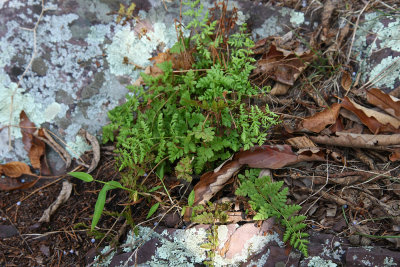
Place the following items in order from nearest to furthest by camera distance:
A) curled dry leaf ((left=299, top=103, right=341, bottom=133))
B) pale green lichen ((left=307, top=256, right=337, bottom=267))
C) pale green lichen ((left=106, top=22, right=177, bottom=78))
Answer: pale green lichen ((left=307, top=256, right=337, bottom=267))
curled dry leaf ((left=299, top=103, right=341, bottom=133))
pale green lichen ((left=106, top=22, right=177, bottom=78))

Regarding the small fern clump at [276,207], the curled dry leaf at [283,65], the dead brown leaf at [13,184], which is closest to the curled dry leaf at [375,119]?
the curled dry leaf at [283,65]

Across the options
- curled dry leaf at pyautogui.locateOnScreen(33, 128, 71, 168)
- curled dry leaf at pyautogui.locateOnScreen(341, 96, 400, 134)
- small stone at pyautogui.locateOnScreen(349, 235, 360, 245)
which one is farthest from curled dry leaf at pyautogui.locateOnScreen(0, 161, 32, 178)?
curled dry leaf at pyautogui.locateOnScreen(341, 96, 400, 134)

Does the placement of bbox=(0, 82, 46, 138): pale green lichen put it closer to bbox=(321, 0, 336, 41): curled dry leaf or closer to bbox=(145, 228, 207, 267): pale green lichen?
bbox=(145, 228, 207, 267): pale green lichen

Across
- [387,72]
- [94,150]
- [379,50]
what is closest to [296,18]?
[379,50]

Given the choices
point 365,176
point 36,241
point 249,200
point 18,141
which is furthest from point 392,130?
point 18,141

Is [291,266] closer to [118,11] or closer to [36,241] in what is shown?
[36,241]

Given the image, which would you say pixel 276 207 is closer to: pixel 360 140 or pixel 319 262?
pixel 319 262

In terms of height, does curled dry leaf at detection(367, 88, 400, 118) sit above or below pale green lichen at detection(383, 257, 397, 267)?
above
